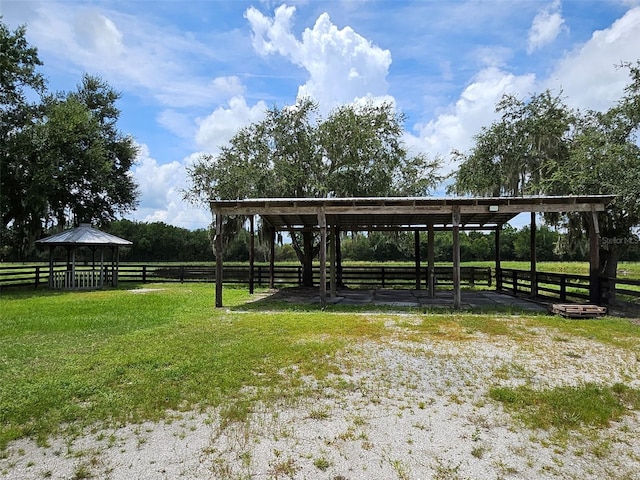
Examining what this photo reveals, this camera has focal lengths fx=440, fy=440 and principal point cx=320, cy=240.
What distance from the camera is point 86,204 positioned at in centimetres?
1947

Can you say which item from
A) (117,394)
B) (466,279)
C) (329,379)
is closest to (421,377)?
(329,379)

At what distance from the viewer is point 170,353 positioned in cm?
592

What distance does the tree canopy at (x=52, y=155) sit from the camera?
15930mm

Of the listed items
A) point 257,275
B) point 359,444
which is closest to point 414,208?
point 359,444

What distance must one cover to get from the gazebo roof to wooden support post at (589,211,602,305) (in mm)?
15842

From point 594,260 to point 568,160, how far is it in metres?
3.77

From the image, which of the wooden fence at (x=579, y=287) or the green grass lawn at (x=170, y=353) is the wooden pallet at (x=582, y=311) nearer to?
the green grass lawn at (x=170, y=353)

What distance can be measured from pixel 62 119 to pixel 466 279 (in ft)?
54.9

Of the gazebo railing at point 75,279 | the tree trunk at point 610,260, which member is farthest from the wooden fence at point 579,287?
the gazebo railing at point 75,279

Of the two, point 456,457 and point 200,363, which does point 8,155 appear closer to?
point 200,363

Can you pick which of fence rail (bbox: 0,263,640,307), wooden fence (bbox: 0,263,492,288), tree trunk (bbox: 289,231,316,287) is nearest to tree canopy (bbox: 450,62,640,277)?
fence rail (bbox: 0,263,640,307)

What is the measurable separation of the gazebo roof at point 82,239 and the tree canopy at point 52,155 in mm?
1312

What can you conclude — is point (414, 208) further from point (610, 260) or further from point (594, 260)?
point (610, 260)

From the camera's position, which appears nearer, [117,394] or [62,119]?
[117,394]
